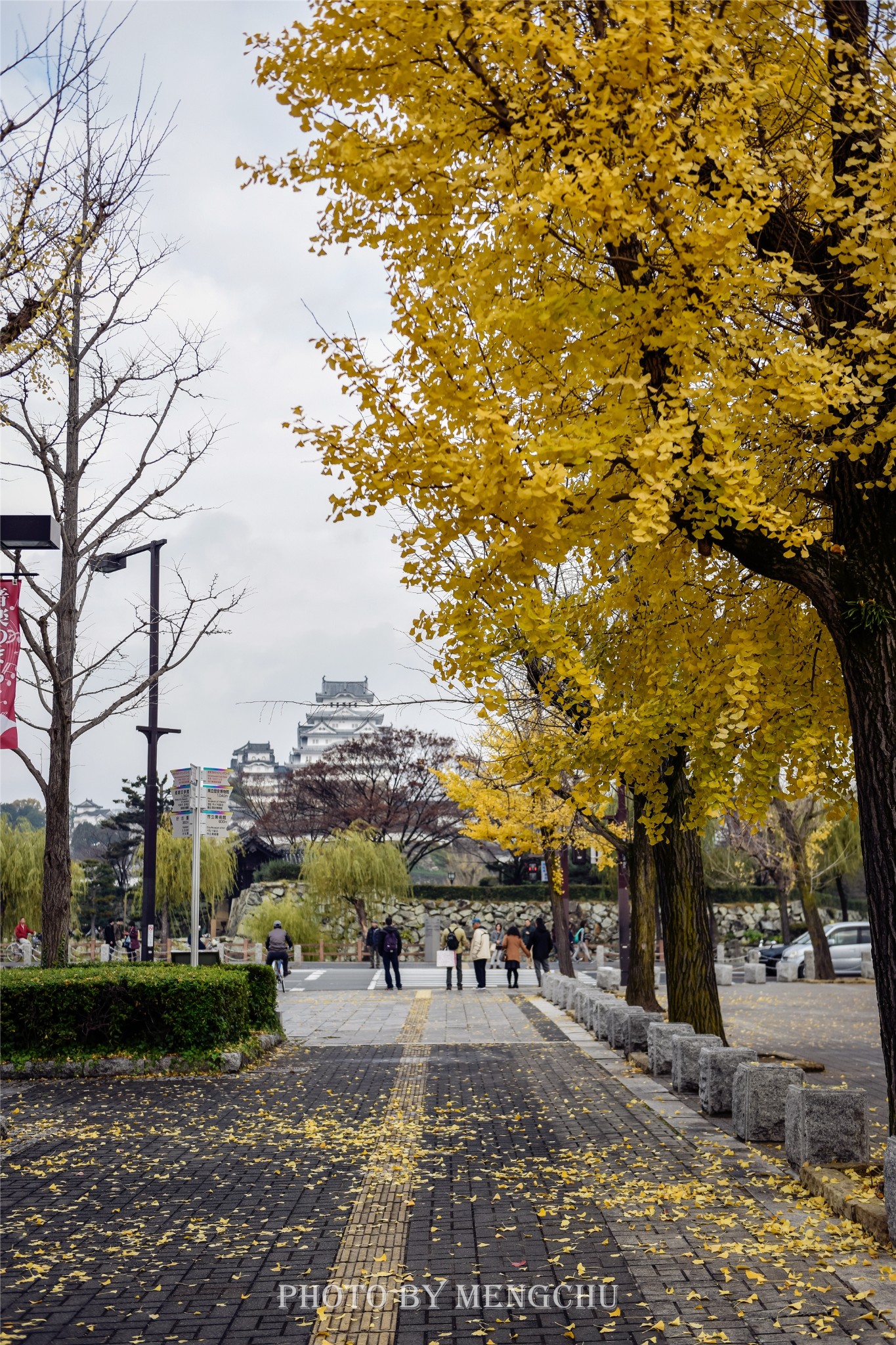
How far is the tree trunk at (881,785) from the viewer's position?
5930 millimetres

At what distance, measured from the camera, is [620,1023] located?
1340 cm

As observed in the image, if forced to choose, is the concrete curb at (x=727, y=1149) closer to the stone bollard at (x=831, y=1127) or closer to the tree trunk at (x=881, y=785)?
the stone bollard at (x=831, y=1127)

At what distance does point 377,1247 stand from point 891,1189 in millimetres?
2463

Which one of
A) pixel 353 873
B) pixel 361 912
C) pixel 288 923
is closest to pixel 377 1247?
pixel 288 923

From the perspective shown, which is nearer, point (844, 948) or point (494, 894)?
point (844, 948)

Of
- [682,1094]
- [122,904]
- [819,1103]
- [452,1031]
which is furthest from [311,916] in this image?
[819,1103]

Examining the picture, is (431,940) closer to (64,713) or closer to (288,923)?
(288,923)

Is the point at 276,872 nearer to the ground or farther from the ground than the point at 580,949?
farther from the ground

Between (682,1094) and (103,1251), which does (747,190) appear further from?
(682,1094)

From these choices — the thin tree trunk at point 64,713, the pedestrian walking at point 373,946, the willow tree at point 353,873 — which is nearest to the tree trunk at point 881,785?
the thin tree trunk at point 64,713

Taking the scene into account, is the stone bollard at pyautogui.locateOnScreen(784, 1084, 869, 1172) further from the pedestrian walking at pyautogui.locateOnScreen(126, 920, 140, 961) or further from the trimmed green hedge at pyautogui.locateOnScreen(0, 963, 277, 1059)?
the pedestrian walking at pyautogui.locateOnScreen(126, 920, 140, 961)

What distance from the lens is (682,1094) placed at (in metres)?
9.84

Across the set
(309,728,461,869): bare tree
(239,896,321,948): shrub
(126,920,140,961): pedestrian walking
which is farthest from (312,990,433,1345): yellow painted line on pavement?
(309,728,461,869): bare tree

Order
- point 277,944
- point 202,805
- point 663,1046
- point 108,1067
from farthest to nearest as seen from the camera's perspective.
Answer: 1. point 277,944
2. point 202,805
3. point 108,1067
4. point 663,1046
